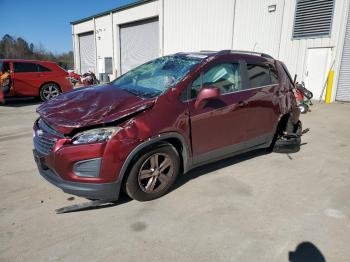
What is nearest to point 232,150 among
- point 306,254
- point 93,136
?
point 306,254

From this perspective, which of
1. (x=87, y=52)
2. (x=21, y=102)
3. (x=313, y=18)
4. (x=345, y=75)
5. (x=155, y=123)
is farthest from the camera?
(x=87, y=52)

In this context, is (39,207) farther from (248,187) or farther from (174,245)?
(248,187)

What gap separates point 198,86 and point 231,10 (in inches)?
546

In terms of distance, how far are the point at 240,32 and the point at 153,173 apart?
1400 centimetres

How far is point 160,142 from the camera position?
3.34m

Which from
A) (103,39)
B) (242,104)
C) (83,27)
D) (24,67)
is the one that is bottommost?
(242,104)

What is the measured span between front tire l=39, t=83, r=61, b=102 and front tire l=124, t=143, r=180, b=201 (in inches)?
344

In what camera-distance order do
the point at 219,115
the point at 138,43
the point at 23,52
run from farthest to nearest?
the point at 23,52 < the point at 138,43 < the point at 219,115

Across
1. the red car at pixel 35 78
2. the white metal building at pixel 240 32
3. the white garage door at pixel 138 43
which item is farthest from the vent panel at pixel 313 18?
the white garage door at pixel 138 43

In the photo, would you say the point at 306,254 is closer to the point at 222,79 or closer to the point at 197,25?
the point at 222,79

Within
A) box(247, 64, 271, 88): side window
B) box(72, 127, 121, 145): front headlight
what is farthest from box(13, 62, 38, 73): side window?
box(247, 64, 271, 88): side window

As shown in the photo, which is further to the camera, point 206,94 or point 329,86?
point 329,86

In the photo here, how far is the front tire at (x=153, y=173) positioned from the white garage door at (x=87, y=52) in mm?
27723

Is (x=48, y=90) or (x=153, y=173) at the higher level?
(x=48, y=90)
